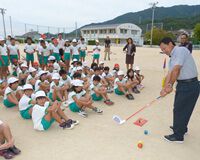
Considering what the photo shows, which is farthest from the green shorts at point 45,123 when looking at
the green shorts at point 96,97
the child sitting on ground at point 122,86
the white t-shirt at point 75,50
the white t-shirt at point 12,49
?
the white t-shirt at point 75,50

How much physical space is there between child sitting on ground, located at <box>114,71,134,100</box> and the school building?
157 ft

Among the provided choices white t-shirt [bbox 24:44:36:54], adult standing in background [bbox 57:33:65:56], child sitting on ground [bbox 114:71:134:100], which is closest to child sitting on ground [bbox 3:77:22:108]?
child sitting on ground [bbox 114:71:134:100]

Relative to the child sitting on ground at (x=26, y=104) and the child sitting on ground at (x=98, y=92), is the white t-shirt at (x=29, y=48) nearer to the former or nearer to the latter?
the child sitting on ground at (x=98, y=92)

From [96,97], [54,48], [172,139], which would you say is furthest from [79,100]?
[54,48]

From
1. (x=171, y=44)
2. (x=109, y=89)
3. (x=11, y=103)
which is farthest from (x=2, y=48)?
(x=171, y=44)

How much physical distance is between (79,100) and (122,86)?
203 cm

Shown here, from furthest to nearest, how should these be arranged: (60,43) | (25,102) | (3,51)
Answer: (60,43)
(3,51)
(25,102)

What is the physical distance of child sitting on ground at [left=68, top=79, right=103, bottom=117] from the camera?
480 cm

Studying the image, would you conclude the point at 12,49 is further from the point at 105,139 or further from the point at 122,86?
the point at 105,139

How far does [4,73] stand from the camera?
821 cm

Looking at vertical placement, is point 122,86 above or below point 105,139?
above

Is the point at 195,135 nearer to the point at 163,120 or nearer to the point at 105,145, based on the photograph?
the point at 163,120

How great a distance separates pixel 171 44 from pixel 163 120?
2088 millimetres

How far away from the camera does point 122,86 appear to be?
634cm
